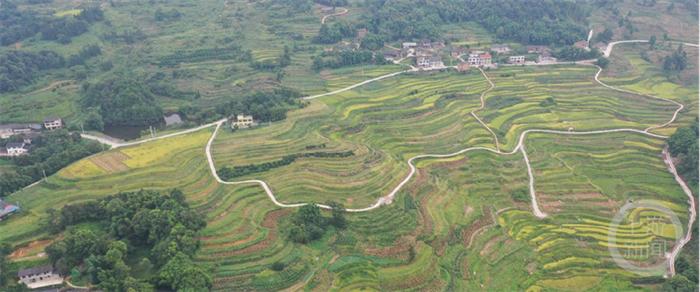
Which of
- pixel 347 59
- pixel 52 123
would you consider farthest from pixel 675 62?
pixel 52 123

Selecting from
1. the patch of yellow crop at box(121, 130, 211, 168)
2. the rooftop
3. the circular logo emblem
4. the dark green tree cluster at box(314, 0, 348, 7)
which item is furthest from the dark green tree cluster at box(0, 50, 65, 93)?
the circular logo emblem

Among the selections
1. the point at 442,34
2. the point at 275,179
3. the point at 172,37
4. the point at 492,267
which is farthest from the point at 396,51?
the point at 492,267

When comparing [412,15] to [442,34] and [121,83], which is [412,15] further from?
[121,83]

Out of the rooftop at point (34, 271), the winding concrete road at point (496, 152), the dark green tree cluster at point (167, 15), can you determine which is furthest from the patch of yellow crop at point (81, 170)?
the dark green tree cluster at point (167, 15)

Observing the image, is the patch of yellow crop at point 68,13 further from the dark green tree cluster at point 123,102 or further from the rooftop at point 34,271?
the rooftop at point 34,271

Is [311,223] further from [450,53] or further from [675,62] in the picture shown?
[675,62]

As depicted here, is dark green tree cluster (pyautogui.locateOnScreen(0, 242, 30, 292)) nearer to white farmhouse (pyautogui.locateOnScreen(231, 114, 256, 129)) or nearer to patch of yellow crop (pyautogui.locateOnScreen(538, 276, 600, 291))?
white farmhouse (pyautogui.locateOnScreen(231, 114, 256, 129))
